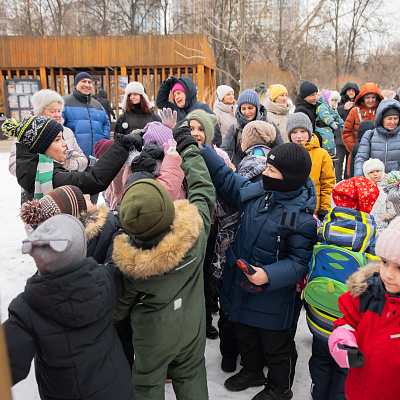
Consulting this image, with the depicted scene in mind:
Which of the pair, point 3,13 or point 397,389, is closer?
point 397,389

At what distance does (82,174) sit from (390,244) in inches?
70.8

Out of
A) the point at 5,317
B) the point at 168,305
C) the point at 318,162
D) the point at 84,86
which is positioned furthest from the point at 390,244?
the point at 84,86

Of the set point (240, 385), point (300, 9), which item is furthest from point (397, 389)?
point (300, 9)

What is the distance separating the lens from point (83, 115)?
5305 mm

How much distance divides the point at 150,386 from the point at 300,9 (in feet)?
72.7

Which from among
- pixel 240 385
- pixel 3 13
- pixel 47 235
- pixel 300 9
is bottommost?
pixel 240 385

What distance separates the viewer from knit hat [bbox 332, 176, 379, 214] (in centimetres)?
208

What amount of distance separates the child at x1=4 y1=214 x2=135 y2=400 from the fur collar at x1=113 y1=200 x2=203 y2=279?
0.42 feet

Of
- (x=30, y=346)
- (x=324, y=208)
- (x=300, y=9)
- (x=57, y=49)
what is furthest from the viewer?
(x=300, y=9)

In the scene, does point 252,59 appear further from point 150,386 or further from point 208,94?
point 150,386

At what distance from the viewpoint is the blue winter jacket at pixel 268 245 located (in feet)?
7.23

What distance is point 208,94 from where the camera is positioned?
13.4m

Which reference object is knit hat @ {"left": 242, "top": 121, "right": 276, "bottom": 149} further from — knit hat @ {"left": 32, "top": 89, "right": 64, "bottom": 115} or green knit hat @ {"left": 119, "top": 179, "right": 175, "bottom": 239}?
knit hat @ {"left": 32, "top": 89, "right": 64, "bottom": 115}

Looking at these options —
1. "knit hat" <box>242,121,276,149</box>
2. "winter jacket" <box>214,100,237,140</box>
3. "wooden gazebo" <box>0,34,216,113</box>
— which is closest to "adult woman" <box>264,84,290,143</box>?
"winter jacket" <box>214,100,237,140</box>
